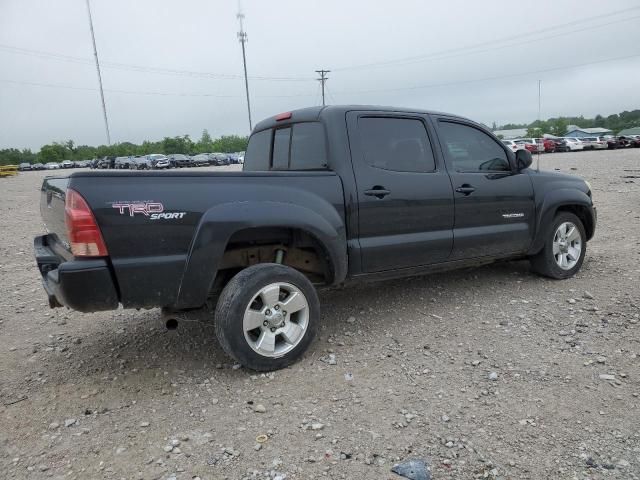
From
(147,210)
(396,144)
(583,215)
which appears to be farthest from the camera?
(583,215)

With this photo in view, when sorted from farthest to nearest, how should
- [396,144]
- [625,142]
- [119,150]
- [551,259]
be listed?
[119,150], [625,142], [551,259], [396,144]

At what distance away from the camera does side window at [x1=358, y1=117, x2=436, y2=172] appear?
4109 millimetres

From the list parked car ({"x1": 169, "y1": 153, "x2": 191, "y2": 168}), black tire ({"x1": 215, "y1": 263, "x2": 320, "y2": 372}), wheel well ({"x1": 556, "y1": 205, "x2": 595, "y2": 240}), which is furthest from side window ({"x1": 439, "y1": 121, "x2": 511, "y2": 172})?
parked car ({"x1": 169, "y1": 153, "x2": 191, "y2": 168})

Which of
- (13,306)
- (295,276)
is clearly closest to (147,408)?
(295,276)

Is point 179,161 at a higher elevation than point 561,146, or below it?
higher

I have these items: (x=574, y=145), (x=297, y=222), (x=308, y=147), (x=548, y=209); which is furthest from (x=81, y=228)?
Answer: (x=574, y=145)

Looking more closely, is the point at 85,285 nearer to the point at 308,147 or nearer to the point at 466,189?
the point at 308,147

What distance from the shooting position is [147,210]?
10.1 ft

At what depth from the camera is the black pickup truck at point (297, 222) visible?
3.07 metres

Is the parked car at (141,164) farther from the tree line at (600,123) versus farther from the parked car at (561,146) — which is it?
the tree line at (600,123)

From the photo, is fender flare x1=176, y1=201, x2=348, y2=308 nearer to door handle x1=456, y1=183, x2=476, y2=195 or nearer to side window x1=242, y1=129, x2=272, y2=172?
side window x1=242, y1=129, x2=272, y2=172

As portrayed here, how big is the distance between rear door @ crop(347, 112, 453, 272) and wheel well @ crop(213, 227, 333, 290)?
368 mm

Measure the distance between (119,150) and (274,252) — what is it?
96.3 metres

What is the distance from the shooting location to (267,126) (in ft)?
15.6
